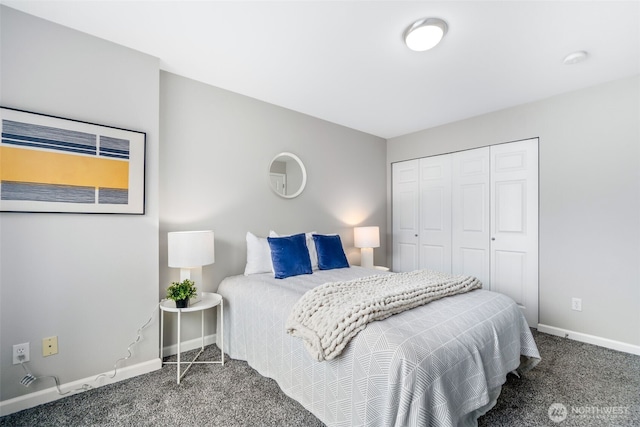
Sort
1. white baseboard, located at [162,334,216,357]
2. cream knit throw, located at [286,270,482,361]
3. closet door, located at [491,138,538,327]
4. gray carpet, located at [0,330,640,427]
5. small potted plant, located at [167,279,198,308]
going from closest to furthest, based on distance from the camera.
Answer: cream knit throw, located at [286,270,482,361]
gray carpet, located at [0,330,640,427]
small potted plant, located at [167,279,198,308]
white baseboard, located at [162,334,216,357]
closet door, located at [491,138,538,327]

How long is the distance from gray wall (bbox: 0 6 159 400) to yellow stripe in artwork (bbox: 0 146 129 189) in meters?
0.21

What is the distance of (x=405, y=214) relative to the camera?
14.3 ft

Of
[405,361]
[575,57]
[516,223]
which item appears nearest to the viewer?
[405,361]

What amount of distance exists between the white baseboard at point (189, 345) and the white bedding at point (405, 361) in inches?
25.0

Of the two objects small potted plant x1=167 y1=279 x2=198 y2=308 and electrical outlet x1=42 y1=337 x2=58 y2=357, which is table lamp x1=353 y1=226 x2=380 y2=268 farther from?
electrical outlet x1=42 y1=337 x2=58 y2=357

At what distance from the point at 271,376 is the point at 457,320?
1294mm

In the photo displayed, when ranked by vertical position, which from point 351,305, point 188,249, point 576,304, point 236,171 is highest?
point 236,171

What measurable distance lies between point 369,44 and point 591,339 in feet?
10.8

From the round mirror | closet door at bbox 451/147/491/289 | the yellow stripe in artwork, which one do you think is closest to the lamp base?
closet door at bbox 451/147/491/289

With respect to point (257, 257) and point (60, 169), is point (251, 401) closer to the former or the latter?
point (257, 257)

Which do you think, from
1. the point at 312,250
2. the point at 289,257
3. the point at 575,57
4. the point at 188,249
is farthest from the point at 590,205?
the point at 188,249

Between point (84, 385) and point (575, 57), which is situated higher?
point (575, 57)

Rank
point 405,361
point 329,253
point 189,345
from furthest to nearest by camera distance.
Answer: point 329,253 → point 189,345 → point 405,361

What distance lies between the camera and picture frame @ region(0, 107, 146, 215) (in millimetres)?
1763
